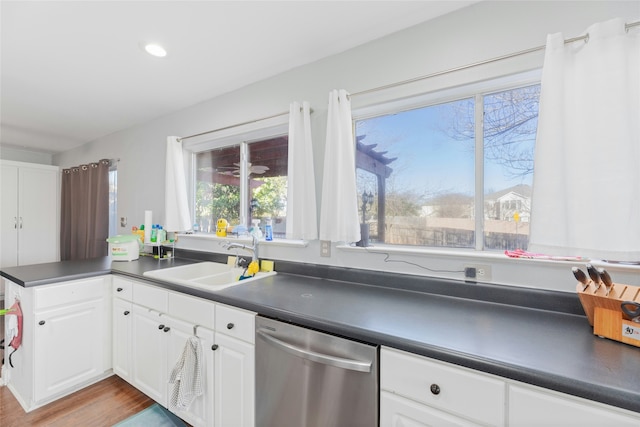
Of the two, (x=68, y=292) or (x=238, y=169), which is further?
(x=238, y=169)

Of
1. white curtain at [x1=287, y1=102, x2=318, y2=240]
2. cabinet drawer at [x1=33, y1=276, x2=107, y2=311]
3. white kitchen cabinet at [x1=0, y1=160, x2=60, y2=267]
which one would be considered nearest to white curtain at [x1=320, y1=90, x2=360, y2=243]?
white curtain at [x1=287, y1=102, x2=318, y2=240]

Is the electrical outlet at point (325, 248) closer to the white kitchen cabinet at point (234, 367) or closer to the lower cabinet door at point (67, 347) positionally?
the white kitchen cabinet at point (234, 367)

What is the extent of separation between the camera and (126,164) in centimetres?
338

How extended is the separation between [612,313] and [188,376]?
1.89m

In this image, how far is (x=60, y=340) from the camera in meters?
1.93

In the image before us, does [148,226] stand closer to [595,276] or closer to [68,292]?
[68,292]

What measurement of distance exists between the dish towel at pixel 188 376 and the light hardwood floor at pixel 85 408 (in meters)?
0.59

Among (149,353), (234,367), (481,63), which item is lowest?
(149,353)

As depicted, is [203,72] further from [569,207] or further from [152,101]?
[569,207]

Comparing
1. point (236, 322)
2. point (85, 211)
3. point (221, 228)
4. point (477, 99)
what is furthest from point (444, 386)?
point (85, 211)

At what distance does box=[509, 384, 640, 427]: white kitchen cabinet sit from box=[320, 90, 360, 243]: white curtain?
1018 mm

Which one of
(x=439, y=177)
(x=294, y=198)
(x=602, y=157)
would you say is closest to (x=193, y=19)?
(x=294, y=198)

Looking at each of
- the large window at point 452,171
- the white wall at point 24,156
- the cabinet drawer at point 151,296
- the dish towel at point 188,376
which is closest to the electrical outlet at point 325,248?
the large window at point 452,171

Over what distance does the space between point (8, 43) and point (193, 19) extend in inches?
49.6
